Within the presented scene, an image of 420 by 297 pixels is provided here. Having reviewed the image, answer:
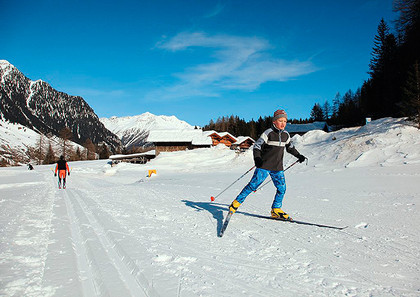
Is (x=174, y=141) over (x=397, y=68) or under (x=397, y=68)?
under

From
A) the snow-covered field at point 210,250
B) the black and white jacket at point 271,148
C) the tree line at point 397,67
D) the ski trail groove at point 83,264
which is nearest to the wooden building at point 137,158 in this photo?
the tree line at point 397,67

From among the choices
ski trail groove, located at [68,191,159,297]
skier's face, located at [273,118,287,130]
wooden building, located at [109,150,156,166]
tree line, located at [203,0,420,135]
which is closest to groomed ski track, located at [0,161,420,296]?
ski trail groove, located at [68,191,159,297]

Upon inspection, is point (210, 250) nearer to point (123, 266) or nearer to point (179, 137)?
point (123, 266)

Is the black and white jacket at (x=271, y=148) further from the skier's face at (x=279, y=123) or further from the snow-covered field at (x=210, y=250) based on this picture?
the snow-covered field at (x=210, y=250)

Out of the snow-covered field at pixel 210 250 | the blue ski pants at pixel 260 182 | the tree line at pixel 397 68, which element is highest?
the tree line at pixel 397 68

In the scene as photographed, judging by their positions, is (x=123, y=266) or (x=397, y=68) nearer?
(x=123, y=266)

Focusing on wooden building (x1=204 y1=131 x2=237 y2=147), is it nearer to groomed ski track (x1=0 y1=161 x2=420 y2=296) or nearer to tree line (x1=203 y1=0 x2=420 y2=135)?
tree line (x1=203 y1=0 x2=420 y2=135)

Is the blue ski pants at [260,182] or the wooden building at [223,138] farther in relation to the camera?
the wooden building at [223,138]

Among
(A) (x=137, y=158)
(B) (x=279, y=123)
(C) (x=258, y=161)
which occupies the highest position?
(B) (x=279, y=123)

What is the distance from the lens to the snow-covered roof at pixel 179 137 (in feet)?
163

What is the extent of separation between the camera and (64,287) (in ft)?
8.13

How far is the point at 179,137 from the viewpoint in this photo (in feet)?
167

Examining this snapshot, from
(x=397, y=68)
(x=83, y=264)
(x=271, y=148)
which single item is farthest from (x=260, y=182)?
(x=397, y=68)

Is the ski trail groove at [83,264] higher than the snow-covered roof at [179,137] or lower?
lower
